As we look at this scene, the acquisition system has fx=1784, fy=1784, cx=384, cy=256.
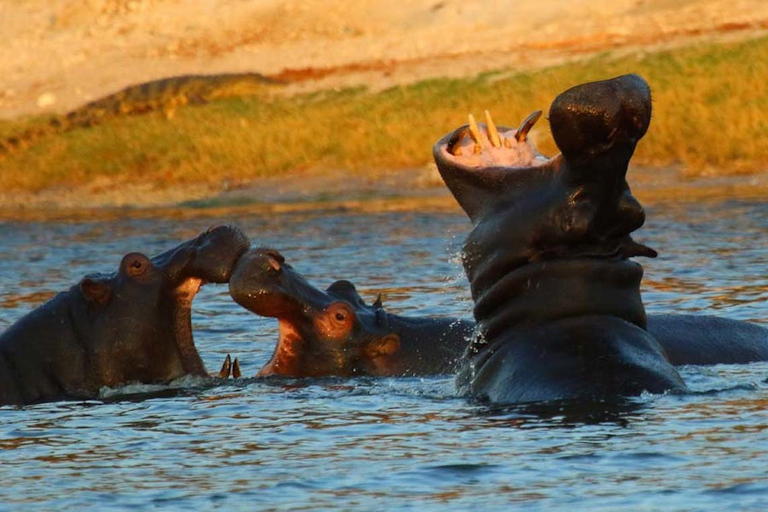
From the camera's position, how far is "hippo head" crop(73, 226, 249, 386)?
319 inches

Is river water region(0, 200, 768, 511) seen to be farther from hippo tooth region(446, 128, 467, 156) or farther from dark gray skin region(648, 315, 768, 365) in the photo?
hippo tooth region(446, 128, 467, 156)

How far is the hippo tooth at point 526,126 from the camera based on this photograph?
6547 mm

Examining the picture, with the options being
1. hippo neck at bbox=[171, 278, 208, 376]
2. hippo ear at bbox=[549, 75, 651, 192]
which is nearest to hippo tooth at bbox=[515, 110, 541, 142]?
hippo ear at bbox=[549, 75, 651, 192]

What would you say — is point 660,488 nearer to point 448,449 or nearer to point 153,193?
point 448,449

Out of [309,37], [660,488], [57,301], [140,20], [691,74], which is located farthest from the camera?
[140,20]

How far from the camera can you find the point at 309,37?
34031 millimetres

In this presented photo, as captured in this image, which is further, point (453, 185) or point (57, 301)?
point (57, 301)

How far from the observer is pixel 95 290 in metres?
8.08

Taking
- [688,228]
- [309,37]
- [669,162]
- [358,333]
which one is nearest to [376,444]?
[358,333]

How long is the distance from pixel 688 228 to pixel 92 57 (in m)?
20.2

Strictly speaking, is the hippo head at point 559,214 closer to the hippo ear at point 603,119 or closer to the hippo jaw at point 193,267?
the hippo ear at point 603,119

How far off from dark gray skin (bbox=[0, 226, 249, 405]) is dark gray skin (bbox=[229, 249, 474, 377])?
0.30 m

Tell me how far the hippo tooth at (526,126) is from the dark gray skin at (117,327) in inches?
75.9

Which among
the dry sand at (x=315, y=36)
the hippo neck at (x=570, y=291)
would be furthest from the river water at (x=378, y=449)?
the dry sand at (x=315, y=36)
